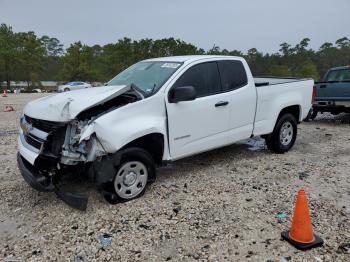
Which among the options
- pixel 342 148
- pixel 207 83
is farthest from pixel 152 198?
pixel 342 148

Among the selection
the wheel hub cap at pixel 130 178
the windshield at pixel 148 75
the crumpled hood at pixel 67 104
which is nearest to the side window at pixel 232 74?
the windshield at pixel 148 75

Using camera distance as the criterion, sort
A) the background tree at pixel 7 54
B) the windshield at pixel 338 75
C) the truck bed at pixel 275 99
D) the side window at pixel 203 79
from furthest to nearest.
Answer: the background tree at pixel 7 54 < the windshield at pixel 338 75 < the truck bed at pixel 275 99 < the side window at pixel 203 79

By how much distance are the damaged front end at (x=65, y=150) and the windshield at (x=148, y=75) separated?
709 mm

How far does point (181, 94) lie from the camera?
481 centimetres

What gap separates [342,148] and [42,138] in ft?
20.3

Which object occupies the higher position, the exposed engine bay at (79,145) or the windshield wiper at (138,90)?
the windshield wiper at (138,90)

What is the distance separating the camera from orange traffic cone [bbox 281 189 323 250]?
3549 millimetres

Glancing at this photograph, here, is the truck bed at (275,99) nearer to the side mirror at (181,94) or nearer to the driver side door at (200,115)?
the driver side door at (200,115)

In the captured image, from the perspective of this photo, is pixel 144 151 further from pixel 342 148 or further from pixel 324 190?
pixel 342 148

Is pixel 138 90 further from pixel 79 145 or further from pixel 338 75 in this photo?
pixel 338 75

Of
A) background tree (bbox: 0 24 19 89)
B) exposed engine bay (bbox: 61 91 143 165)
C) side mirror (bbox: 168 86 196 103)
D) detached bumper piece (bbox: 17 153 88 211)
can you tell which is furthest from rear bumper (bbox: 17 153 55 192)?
background tree (bbox: 0 24 19 89)

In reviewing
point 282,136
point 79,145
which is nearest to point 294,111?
point 282,136

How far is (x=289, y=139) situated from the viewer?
717 centimetres

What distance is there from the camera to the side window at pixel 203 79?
17.3 ft
